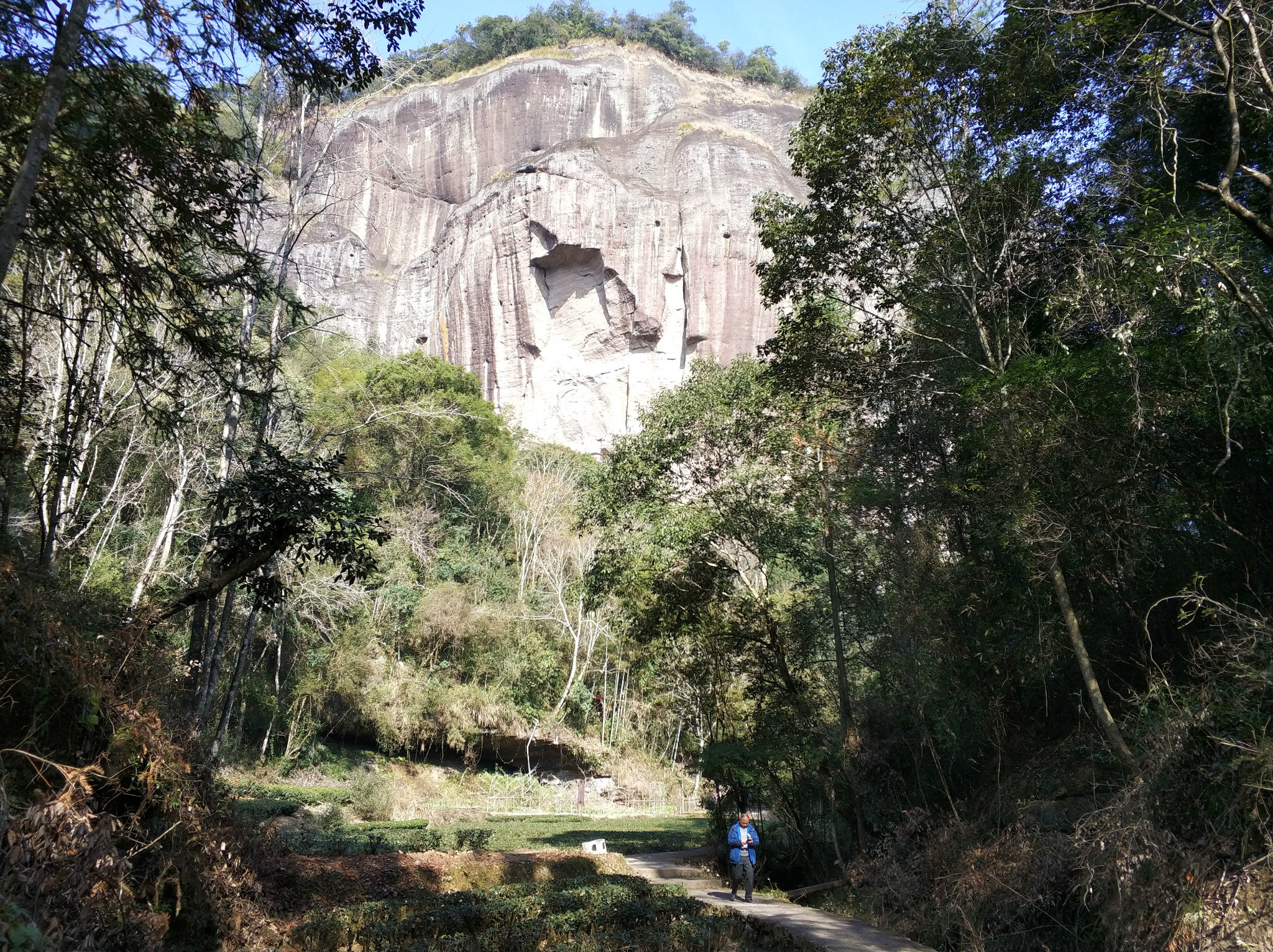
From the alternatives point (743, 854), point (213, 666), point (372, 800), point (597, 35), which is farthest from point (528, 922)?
point (597, 35)

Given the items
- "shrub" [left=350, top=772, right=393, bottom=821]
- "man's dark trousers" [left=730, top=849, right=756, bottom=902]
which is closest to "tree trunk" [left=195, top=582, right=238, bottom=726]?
"man's dark trousers" [left=730, top=849, right=756, bottom=902]

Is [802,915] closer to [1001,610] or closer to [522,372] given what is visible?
[1001,610]

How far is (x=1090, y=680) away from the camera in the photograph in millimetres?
8438

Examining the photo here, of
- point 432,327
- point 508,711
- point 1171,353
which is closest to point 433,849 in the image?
point 1171,353

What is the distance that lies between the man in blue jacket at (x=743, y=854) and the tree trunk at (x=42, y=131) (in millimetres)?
10224

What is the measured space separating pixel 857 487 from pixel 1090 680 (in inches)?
236

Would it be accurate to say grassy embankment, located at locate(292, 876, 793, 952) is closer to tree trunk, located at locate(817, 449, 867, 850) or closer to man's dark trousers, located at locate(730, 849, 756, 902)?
man's dark trousers, located at locate(730, 849, 756, 902)

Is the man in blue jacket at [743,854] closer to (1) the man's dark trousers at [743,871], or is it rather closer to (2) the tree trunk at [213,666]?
(1) the man's dark trousers at [743,871]

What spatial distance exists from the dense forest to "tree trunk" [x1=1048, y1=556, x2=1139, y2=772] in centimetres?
5

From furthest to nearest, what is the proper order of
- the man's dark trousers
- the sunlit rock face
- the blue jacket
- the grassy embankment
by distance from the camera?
the sunlit rock face → the blue jacket → the man's dark trousers → the grassy embankment

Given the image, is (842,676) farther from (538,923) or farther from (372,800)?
(372,800)

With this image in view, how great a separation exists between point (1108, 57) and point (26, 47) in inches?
420

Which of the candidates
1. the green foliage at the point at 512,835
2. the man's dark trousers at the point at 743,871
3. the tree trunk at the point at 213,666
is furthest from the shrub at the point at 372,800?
the man's dark trousers at the point at 743,871

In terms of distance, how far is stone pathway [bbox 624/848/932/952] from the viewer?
7.91 metres
